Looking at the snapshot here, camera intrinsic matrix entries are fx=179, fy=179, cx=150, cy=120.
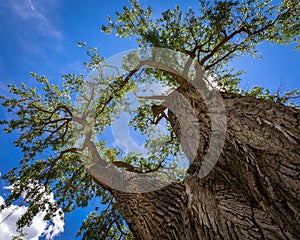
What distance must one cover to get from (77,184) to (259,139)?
7.28 meters

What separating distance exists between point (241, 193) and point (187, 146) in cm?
126

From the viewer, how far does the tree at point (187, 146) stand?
1805 millimetres

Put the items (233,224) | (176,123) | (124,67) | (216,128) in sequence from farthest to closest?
(124,67) < (176,123) < (216,128) < (233,224)

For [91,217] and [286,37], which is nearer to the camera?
[286,37]

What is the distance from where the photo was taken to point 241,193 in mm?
2043

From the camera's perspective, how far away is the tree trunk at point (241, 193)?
64.6 inches

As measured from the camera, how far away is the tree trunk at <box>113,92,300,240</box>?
5.38ft

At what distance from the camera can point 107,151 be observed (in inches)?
327

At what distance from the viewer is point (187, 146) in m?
3.19

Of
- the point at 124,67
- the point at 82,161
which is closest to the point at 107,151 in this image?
the point at 82,161

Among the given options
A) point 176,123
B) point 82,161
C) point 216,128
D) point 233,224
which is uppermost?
point 82,161

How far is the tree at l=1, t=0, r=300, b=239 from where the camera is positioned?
1.80m

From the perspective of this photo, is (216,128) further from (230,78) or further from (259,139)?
(230,78)

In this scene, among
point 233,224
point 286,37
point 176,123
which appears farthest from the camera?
point 286,37
